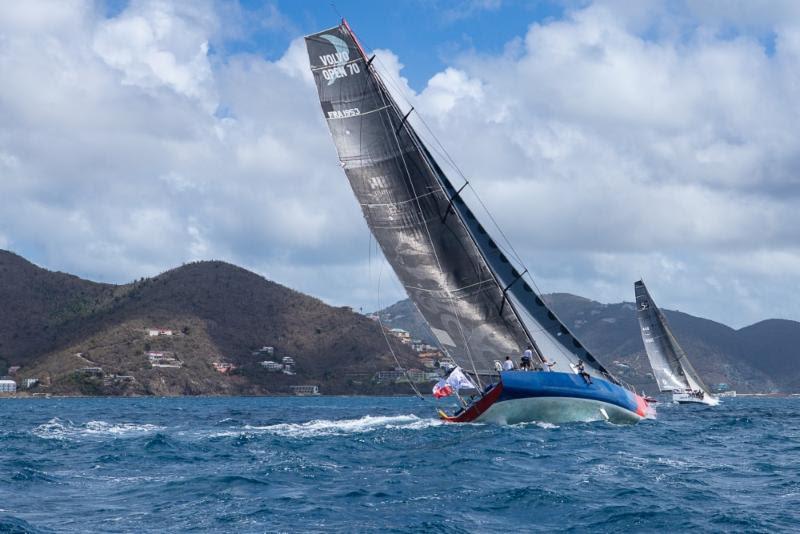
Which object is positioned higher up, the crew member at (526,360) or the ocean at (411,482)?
the crew member at (526,360)

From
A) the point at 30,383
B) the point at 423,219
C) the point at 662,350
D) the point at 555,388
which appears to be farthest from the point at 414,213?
the point at 30,383

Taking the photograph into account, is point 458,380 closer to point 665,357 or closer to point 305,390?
point 665,357

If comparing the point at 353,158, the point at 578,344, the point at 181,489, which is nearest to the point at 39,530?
the point at 181,489

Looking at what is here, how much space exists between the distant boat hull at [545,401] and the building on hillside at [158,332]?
6148 inches

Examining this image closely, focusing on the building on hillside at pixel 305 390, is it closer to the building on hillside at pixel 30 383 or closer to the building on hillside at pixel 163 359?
the building on hillside at pixel 163 359

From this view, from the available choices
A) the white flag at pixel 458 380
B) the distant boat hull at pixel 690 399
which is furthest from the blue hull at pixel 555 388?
the distant boat hull at pixel 690 399

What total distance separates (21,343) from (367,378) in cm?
6839

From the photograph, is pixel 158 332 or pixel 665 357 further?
pixel 158 332

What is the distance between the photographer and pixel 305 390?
18738 centimetres

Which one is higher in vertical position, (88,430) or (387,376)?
(387,376)

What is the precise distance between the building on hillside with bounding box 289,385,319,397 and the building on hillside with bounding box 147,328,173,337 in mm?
26196

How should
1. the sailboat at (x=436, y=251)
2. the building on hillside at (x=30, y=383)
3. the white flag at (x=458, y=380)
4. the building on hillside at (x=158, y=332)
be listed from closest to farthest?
1. the sailboat at (x=436, y=251)
2. the white flag at (x=458, y=380)
3. the building on hillside at (x=30, y=383)
4. the building on hillside at (x=158, y=332)

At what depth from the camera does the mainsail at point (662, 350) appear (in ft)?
308

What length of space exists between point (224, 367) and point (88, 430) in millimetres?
145713
